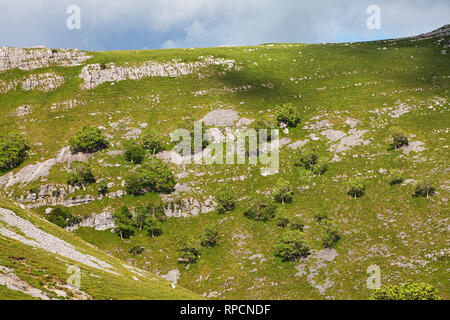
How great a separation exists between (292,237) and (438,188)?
39.7 m

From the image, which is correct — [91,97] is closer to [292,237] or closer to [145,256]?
[145,256]

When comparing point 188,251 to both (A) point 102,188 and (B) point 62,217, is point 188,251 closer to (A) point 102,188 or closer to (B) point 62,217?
(A) point 102,188

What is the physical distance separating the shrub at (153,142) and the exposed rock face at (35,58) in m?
72.5

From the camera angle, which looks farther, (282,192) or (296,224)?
(282,192)

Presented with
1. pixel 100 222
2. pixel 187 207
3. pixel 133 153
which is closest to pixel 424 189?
pixel 187 207

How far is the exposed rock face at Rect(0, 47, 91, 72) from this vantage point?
154m

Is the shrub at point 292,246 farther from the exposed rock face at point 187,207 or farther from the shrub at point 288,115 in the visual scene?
the shrub at point 288,115

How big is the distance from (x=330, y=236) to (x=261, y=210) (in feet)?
63.7

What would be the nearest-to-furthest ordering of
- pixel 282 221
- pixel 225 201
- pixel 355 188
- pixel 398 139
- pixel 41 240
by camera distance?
pixel 41 240, pixel 282 221, pixel 355 188, pixel 225 201, pixel 398 139

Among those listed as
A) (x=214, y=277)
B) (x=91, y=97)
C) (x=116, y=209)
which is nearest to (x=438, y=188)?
(x=214, y=277)

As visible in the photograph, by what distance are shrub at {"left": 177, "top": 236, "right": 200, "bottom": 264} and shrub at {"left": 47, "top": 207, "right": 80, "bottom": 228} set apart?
3133 centimetres

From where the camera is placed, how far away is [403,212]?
80812mm

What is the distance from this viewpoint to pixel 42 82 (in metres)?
149

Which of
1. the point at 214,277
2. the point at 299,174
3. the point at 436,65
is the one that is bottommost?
the point at 214,277
